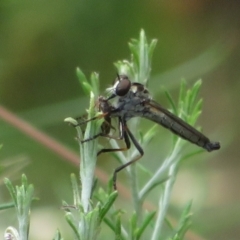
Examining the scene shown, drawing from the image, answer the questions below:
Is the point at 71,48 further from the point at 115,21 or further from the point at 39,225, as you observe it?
the point at 39,225

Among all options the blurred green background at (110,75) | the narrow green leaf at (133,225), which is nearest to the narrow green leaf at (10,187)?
the narrow green leaf at (133,225)

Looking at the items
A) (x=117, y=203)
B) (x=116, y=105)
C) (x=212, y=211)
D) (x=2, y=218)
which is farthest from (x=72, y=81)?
(x=116, y=105)

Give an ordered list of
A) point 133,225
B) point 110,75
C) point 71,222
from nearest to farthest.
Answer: point 71,222 → point 133,225 → point 110,75

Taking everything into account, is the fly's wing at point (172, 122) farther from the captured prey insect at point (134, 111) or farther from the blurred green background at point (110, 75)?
the blurred green background at point (110, 75)

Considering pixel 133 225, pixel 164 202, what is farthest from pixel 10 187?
pixel 164 202

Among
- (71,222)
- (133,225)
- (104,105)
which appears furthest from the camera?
(104,105)

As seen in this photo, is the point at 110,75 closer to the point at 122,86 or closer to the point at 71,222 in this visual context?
the point at 122,86
